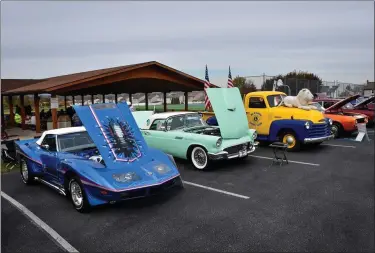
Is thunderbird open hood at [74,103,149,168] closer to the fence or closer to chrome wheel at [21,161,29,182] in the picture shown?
→ chrome wheel at [21,161,29,182]

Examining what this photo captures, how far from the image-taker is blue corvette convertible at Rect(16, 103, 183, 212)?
5.11 metres

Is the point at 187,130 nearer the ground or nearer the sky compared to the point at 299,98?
nearer the ground

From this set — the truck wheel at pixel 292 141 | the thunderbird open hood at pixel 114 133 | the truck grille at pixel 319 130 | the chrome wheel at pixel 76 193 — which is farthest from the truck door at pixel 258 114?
the chrome wheel at pixel 76 193

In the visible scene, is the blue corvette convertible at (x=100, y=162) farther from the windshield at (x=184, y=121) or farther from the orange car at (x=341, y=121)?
the orange car at (x=341, y=121)

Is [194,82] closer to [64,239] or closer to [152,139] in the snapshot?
[152,139]

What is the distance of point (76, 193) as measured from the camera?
5473 mm

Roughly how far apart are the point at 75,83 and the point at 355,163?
10479mm

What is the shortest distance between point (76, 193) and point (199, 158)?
3.79 meters

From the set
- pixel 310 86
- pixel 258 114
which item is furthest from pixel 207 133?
pixel 310 86

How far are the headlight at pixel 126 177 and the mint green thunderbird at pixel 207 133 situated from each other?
301cm

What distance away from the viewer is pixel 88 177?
509 cm

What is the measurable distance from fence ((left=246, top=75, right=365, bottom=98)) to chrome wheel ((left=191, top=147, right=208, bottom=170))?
576 inches

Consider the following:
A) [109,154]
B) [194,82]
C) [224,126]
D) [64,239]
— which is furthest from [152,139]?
[194,82]

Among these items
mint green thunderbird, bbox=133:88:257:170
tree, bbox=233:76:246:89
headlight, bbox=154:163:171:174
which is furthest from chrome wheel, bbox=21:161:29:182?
tree, bbox=233:76:246:89
